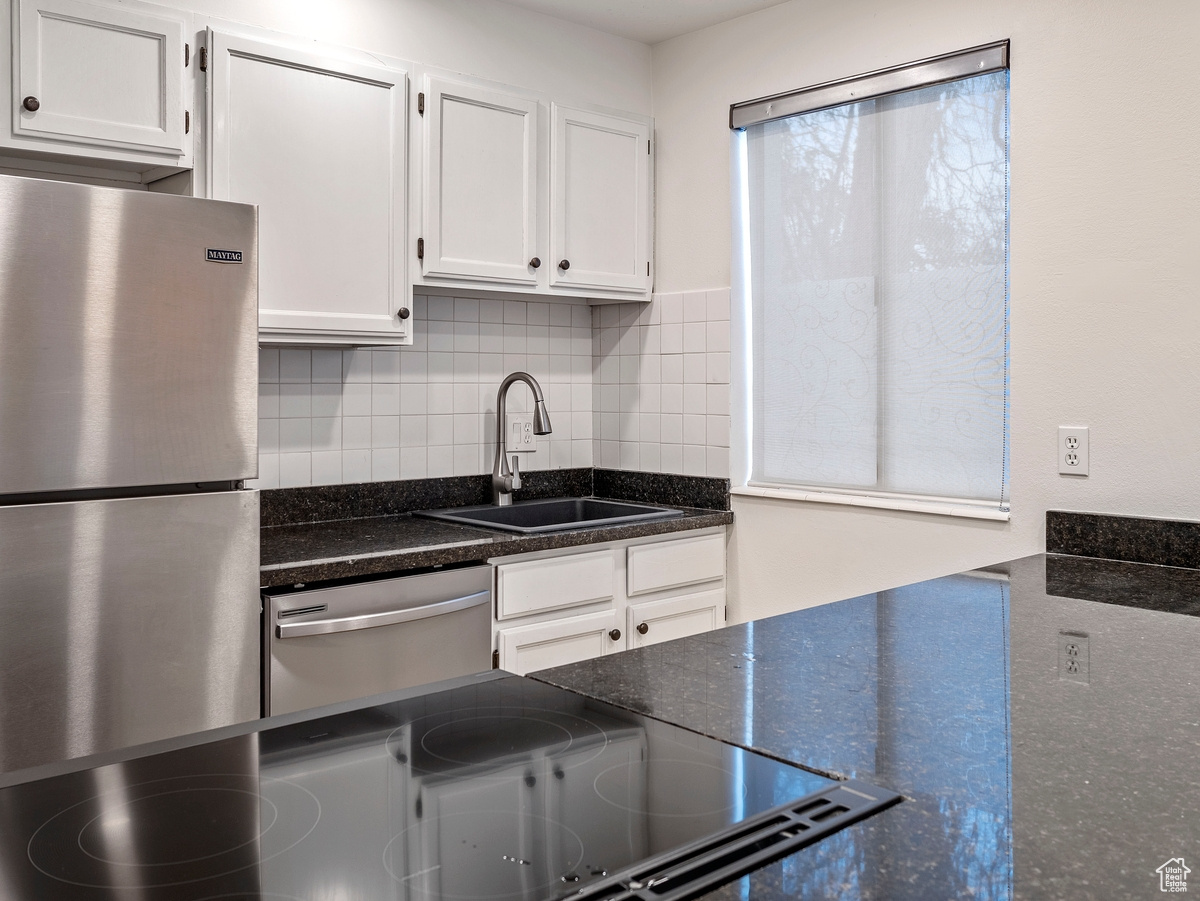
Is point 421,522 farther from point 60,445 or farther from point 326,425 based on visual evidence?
point 60,445

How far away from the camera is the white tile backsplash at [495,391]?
2.84 metres

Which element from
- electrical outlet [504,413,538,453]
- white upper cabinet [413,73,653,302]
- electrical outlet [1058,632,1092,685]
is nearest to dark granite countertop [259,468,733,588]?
electrical outlet [504,413,538,453]

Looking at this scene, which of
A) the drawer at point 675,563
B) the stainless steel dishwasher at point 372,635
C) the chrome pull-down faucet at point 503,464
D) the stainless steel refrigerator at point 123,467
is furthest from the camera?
the chrome pull-down faucet at point 503,464

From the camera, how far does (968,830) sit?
790 millimetres

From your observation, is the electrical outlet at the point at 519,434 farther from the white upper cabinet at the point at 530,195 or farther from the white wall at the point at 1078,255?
the white wall at the point at 1078,255

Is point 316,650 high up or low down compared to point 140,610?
down

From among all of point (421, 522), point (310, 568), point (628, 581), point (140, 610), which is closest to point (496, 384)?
point (421, 522)

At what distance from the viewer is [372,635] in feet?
7.58

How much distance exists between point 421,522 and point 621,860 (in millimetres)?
2197

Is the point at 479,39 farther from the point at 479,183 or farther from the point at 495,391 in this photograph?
the point at 495,391

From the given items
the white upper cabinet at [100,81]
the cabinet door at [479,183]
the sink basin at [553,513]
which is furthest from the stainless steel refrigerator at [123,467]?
the sink basin at [553,513]

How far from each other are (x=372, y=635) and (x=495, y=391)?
1182 millimetres

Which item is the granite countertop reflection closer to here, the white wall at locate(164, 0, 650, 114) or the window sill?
the window sill

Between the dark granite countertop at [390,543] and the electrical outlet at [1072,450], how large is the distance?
107cm
